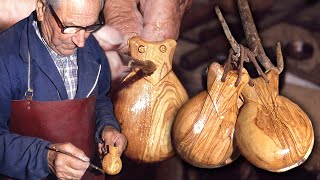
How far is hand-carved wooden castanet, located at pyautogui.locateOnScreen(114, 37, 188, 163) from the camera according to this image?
1.60 metres

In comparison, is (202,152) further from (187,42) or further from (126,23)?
(187,42)

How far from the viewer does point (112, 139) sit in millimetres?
1560

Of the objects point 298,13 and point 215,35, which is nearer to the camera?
point 215,35

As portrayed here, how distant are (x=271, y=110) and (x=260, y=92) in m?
0.05

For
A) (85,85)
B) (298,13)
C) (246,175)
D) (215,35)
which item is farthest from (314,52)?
(85,85)

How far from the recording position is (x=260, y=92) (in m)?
1.47

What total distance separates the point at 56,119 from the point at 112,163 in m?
0.18

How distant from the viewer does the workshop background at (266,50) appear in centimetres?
188

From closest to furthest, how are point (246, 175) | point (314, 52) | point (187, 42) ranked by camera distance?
point (246, 175)
point (187, 42)
point (314, 52)

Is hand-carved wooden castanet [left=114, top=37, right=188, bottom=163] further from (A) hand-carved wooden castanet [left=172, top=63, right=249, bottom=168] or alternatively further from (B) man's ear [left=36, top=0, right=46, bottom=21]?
(B) man's ear [left=36, top=0, right=46, bottom=21]

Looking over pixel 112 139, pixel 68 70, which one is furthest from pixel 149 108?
pixel 68 70

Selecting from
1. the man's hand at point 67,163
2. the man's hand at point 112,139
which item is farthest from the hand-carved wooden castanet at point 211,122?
the man's hand at point 67,163

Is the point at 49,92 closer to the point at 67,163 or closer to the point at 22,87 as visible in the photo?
the point at 22,87

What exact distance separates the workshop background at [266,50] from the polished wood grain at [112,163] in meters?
0.26
